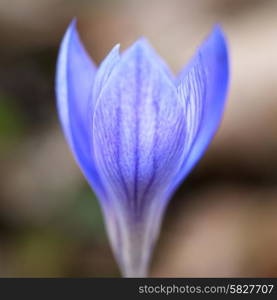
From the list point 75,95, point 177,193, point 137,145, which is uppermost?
point 177,193

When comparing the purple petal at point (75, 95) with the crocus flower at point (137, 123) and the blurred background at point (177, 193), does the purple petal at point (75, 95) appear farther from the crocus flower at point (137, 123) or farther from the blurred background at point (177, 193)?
the blurred background at point (177, 193)

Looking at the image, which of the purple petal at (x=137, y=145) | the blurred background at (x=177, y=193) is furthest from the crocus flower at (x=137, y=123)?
the blurred background at (x=177, y=193)

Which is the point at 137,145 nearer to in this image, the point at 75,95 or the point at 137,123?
the point at 137,123

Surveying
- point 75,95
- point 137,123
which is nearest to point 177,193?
point 75,95

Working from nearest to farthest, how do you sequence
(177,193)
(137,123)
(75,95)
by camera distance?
(137,123) → (75,95) → (177,193)

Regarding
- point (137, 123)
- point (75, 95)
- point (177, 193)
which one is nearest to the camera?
point (137, 123)

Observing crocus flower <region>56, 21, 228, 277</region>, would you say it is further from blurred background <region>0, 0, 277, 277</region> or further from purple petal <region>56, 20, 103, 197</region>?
blurred background <region>0, 0, 277, 277</region>
